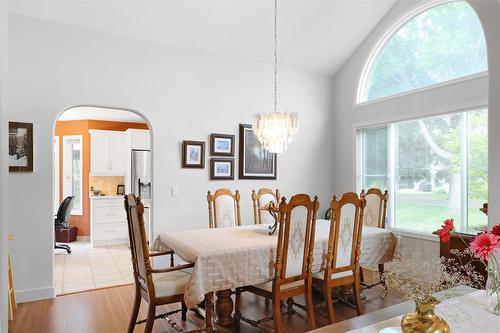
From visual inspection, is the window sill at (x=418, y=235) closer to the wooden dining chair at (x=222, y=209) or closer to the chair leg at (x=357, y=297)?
the chair leg at (x=357, y=297)

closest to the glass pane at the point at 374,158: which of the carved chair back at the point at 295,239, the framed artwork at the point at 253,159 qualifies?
the framed artwork at the point at 253,159

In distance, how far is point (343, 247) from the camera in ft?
9.82

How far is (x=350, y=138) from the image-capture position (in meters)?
5.43

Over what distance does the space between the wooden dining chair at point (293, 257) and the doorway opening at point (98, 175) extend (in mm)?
4025

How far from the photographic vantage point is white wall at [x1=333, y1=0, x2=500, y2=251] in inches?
79.8

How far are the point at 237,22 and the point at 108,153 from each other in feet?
13.4

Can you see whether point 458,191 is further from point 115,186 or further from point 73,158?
point 73,158

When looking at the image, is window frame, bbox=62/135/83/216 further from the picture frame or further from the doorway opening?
the picture frame

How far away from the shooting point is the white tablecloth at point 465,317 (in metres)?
1.39

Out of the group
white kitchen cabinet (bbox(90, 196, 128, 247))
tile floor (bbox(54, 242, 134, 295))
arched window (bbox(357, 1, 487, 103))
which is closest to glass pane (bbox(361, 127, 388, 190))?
arched window (bbox(357, 1, 487, 103))

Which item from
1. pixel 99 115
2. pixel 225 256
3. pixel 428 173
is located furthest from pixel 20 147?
pixel 428 173

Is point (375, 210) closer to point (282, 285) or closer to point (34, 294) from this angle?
point (282, 285)

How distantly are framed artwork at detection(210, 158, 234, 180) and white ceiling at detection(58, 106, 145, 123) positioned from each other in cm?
236

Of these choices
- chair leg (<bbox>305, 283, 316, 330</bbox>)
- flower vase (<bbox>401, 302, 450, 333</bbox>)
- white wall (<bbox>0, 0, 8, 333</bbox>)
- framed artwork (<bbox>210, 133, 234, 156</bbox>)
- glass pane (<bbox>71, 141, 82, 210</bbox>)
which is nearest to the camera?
flower vase (<bbox>401, 302, 450, 333</bbox>)
